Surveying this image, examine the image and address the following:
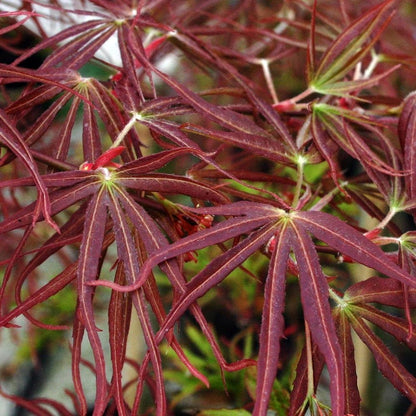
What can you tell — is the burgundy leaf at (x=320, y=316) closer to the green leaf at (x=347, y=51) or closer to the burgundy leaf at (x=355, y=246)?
the burgundy leaf at (x=355, y=246)

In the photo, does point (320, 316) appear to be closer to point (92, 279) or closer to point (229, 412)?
point (92, 279)

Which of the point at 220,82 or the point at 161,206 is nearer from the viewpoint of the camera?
the point at 161,206

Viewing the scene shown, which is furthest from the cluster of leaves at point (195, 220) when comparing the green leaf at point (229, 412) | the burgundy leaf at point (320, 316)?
the green leaf at point (229, 412)

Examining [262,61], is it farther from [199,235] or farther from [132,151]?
[199,235]

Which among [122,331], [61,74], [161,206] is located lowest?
[122,331]

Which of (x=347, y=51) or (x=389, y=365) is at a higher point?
(x=347, y=51)

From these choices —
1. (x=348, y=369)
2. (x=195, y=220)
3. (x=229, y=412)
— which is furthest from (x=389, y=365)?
(x=229, y=412)

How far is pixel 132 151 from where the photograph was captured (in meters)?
0.46

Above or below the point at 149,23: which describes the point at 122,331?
below

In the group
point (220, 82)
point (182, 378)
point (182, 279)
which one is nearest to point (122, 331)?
point (182, 279)

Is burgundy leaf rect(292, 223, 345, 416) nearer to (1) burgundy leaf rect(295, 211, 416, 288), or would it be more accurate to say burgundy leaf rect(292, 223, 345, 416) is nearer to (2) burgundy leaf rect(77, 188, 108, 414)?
(1) burgundy leaf rect(295, 211, 416, 288)

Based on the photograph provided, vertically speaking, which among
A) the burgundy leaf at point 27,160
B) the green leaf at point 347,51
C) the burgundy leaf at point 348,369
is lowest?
the burgundy leaf at point 348,369

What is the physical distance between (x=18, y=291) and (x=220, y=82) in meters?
0.54

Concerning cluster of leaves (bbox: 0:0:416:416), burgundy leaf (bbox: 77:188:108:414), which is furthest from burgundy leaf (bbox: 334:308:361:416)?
burgundy leaf (bbox: 77:188:108:414)
